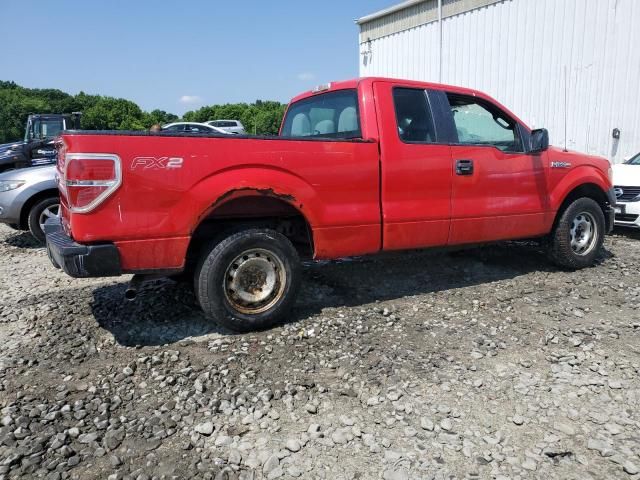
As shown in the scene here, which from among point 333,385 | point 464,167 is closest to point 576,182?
point 464,167

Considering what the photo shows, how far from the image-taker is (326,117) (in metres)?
5.11

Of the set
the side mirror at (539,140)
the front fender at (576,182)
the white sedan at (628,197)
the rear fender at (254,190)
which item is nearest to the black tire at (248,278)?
the rear fender at (254,190)

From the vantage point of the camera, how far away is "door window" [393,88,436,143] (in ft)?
15.2

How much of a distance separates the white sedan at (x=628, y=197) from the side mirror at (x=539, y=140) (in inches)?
130

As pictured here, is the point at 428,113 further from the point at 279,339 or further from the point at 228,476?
the point at 228,476

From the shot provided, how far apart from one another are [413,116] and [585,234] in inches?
107

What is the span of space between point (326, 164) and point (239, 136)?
2.38 ft

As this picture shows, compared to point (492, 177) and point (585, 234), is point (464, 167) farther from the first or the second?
point (585, 234)

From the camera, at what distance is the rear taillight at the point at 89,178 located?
331cm

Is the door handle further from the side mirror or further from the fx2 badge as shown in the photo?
the fx2 badge

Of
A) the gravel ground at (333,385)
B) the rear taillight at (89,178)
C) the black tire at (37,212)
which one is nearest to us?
the gravel ground at (333,385)

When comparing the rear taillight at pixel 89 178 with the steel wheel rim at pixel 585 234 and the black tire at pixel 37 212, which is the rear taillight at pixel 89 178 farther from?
the steel wheel rim at pixel 585 234

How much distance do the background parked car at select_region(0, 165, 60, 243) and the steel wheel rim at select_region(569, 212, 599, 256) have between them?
657 centimetres

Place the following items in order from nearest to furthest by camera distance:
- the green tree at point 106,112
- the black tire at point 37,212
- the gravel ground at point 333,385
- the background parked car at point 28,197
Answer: the gravel ground at point 333,385, the background parked car at point 28,197, the black tire at point 37,212, the green tree at point 106,112
